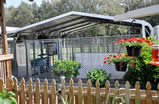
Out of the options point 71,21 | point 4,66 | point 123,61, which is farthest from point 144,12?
point 71,21

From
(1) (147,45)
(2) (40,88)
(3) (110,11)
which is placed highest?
(3) (110,11)

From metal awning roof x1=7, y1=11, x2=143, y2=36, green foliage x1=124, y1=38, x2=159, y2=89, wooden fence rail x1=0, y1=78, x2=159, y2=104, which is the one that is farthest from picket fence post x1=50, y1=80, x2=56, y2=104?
metal awning roof x1=7, y1=11, x2=143, y2=36

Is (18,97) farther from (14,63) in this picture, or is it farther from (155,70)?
(14,63)

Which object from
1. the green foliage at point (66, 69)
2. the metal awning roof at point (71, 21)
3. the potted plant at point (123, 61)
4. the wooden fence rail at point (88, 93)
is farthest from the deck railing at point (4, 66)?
the metal awning roof at point (71, 21)

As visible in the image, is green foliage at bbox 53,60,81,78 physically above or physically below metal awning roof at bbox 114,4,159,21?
below

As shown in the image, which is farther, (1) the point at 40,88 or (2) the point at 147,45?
(2) the point at 147,45

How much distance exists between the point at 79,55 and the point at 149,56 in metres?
4.24

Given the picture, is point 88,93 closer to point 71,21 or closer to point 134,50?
point 134,50

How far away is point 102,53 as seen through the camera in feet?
23.3

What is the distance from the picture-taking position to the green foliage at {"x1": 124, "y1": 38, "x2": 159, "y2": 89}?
12.5 feet

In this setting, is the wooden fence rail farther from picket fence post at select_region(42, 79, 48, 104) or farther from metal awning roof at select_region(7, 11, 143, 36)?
metal awning roof at select_region(7, 11, 143, 36)

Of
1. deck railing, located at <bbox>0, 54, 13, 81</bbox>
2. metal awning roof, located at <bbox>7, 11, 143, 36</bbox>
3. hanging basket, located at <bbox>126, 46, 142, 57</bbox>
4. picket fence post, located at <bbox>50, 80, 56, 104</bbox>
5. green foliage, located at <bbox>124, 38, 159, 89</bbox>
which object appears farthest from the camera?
metal awning roof, located at <bbox>7, 11, 143, 36</bbox>

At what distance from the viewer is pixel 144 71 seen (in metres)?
4.03

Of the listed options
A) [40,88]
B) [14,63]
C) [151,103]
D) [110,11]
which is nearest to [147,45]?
[151,103]
